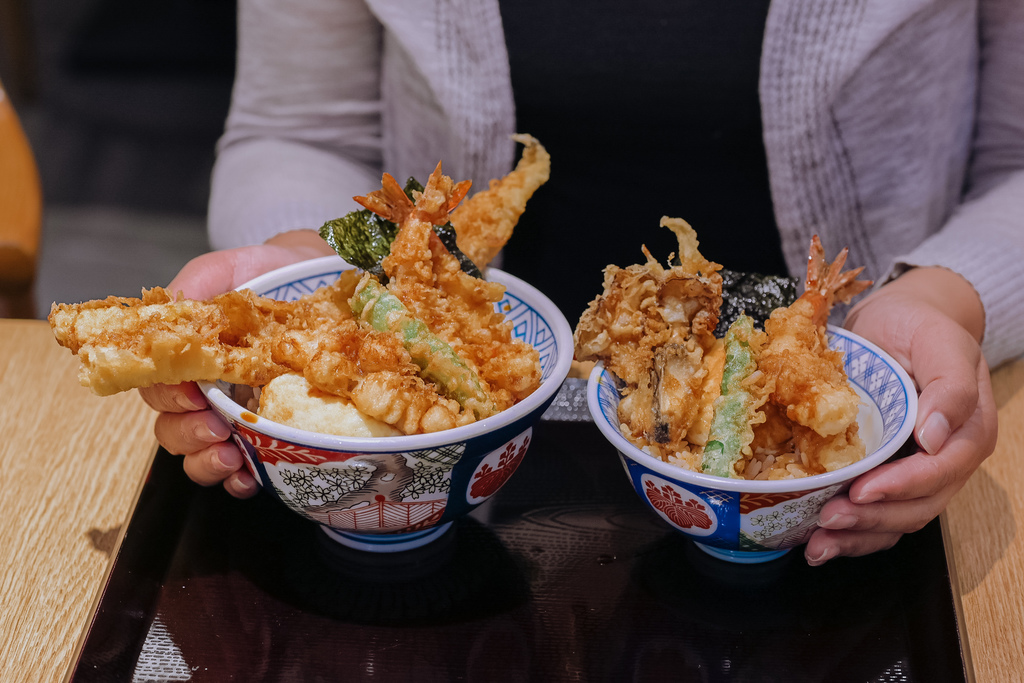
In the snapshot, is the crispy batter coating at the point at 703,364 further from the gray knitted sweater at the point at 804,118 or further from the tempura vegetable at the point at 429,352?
the gray knitted sweater at the point at 804,118

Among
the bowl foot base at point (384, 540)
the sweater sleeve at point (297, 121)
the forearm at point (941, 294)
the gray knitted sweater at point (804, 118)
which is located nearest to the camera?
the bowl foot base at point (384, 540)

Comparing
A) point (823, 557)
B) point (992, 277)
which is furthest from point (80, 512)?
point (992, 277)

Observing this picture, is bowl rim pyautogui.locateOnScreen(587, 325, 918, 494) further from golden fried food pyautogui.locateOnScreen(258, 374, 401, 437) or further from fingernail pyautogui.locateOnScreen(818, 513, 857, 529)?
golden fried food pyautogui.locateOnScreen(258, 374, 401, 437)

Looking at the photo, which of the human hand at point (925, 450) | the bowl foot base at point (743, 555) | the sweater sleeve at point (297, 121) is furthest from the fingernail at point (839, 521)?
the sweater sleeve at point (297, 121)

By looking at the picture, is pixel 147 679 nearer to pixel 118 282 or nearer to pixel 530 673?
pixel 530 673

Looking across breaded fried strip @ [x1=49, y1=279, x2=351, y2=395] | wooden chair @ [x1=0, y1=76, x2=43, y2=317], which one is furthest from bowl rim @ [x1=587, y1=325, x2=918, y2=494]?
wooden chair @ [x1=0, y1=76, x2=43, y2=317]

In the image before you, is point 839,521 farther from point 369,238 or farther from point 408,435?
point 369,238

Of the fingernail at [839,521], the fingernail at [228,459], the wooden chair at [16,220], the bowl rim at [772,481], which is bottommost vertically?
the wooden chair at [16,220]

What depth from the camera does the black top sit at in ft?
5.05

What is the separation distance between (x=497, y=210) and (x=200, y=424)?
0.53 m

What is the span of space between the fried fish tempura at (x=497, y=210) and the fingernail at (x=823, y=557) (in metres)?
0.60

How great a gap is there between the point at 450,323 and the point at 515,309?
171mm

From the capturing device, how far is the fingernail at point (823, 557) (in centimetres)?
100

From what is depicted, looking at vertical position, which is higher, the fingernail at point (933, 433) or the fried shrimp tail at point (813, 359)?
the fried shrimp tail at point (813, 359)
